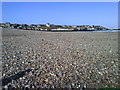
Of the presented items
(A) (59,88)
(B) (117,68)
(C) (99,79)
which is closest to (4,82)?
(A) (59,88)

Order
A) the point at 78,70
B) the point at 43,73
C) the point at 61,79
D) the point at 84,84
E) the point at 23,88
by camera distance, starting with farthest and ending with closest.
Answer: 1. the point at 78,70
2. the point at 43,73
3. the point at 61,79
4. the point at 84,84
5. the point at 23,88

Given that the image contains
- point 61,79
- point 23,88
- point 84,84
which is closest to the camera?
point 23,88

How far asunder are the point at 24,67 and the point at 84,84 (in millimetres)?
2487

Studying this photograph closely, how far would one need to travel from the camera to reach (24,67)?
4.95 meters

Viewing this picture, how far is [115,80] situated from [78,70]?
1.35m

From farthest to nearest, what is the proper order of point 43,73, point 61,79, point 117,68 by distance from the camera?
point 117,68 < point 43,73 < point 61,79

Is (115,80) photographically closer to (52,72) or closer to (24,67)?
(52,72)

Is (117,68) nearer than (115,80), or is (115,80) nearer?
(115,80)

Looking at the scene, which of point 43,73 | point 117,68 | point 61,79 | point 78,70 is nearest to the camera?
point 61,79

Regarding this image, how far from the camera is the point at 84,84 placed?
3.78 m

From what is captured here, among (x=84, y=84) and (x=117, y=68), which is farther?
(x=117, y=68)

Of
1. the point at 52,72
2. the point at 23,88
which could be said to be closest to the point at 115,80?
the point at 52,72

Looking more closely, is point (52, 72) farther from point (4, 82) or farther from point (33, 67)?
point (4, 82)

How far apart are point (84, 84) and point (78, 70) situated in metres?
1.09
